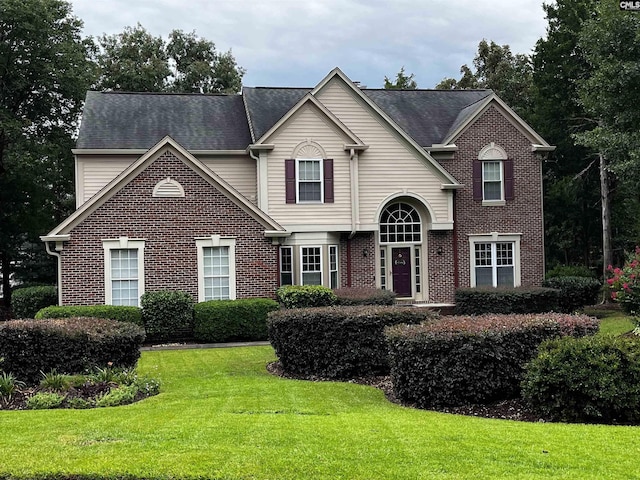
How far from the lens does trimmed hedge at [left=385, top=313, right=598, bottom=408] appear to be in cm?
925

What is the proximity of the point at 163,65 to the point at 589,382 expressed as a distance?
39.6m

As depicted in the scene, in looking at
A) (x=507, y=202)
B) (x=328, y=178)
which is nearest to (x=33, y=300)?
(x=328, y=178)

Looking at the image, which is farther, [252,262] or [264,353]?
[252,262]

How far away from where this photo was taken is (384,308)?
12445 millimetres

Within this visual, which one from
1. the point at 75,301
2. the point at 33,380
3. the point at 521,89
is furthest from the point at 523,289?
the point at 521,89

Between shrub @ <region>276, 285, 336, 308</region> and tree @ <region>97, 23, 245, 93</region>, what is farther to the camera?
tree @ <region>97, 23, 245, 93</region>

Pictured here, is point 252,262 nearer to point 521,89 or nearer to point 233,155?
point 233,155

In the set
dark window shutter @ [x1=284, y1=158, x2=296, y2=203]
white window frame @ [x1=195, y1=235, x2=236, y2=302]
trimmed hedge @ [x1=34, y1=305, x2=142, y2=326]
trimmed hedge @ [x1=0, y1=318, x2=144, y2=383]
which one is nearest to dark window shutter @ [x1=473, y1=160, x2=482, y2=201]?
dark window shutter @ [x1=284, y1=158, x2=296, y2=203]

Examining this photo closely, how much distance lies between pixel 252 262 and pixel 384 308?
8.07 m

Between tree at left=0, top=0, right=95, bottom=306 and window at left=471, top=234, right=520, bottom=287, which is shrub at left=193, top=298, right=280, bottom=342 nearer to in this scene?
window at left=471, top=234, right=520, bottom=287

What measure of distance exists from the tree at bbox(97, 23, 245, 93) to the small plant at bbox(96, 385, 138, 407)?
3388 centimetres

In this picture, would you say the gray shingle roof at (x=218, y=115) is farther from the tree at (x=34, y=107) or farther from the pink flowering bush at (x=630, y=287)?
the pink flowering bush at (x=630, y=287)

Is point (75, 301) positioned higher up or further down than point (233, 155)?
further down

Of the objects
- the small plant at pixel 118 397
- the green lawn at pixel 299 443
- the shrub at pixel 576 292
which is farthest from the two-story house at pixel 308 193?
the green lawn at pixel 299 443
